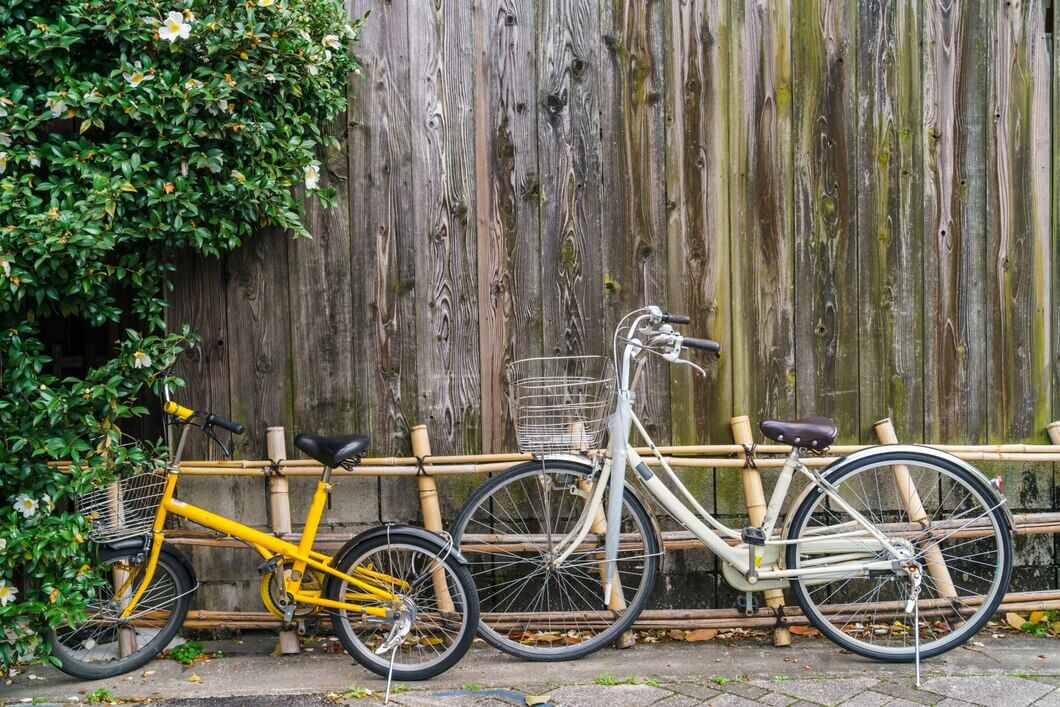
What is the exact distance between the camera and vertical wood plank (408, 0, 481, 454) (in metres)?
4.34

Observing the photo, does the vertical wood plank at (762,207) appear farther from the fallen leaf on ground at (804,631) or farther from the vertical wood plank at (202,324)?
the vertical wood plank at (202,324)

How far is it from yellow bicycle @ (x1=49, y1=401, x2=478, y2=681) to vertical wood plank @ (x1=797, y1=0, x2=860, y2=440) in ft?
6.67

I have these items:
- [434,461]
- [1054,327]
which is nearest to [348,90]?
[434,461]

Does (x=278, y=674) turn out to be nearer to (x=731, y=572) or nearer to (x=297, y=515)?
(x=297, y=515)

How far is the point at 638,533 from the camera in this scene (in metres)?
4.04

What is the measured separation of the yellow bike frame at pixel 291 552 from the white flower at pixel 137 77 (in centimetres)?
137

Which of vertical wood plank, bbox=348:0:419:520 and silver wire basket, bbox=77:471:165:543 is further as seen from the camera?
vertical wood plank, bbox=348:0:419:520

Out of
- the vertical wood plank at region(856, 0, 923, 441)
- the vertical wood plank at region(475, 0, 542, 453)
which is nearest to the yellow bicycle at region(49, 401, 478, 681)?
the vertical wood plank at region(475, 0, 542, 453)

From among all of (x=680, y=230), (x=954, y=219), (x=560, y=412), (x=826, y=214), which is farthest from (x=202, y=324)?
(x=954, y=219)

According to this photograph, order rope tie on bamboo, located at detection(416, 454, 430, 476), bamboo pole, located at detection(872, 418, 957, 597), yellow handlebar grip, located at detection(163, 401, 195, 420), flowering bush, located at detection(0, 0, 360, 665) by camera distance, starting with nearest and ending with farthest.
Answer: flowering bush, located at detection(0, 0, 360, 665), yellow handlebar grip, located at detection(163, 401, 195, 420), bamboo pole, located at detection(872, 418, 957, 597), rope tie on bamboo, located at detection(416, 454, 430, 476)

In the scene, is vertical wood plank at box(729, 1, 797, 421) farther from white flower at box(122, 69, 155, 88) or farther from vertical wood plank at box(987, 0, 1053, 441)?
white flower at box(122, 69, 155, 88)

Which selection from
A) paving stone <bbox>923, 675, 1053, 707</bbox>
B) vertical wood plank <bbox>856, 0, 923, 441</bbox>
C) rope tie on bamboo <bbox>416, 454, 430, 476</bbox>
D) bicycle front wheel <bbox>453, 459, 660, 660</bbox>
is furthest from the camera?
vertical wood plank <bbox>856, 0, 923, 441</bbox>

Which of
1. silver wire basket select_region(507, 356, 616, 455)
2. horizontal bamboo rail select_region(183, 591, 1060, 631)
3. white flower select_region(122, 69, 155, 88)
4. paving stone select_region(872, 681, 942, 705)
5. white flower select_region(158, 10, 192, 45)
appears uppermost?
white flower select_region(158, 10, 192, 45)

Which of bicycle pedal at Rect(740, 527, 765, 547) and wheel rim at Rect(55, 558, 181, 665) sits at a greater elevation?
bicycle pedal at Rect(740, 527, 765, 547)
